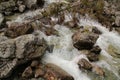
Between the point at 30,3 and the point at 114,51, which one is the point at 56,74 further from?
the point at 30,3

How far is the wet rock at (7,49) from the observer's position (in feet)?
29.7

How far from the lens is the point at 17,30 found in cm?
1088

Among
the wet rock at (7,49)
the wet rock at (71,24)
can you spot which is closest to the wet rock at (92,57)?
the wet rock at (71,24)

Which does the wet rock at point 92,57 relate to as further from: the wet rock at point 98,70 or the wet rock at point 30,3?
the wet rock at point 30,3

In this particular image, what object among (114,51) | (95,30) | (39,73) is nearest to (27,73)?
(39,73)

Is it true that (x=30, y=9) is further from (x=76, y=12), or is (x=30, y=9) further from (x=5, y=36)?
(x=5, y=36)

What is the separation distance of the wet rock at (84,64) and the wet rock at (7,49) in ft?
7.70

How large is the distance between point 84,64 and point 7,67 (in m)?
2.62

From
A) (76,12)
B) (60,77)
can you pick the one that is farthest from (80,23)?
(60,77)

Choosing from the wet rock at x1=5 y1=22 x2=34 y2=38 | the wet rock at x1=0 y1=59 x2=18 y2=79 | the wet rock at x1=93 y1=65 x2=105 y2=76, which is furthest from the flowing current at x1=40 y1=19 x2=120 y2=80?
the wet rock at x1=0 y1=59 x2=18 y2=79

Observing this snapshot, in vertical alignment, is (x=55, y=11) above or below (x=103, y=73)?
above

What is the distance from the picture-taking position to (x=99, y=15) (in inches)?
534

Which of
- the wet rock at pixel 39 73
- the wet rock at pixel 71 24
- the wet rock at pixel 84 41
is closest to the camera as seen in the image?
the wet rock at pixel 39 73

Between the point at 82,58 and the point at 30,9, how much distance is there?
480 cm
